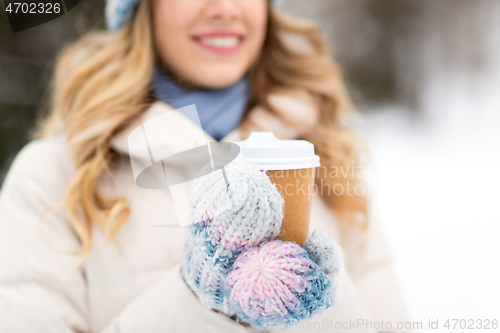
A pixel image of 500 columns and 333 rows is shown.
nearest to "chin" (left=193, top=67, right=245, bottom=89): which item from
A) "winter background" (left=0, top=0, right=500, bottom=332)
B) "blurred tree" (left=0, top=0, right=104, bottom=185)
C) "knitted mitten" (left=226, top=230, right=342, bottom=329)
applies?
"winter background" (left=0, top=0, right=500, bottom=332)

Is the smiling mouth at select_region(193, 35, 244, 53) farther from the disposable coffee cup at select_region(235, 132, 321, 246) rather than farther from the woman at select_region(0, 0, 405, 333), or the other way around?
the disposable coffee cup at select_region(235, 132, 321, 246)

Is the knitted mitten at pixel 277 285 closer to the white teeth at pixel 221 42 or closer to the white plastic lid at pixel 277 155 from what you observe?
the white plastic lid at pixel 277 155

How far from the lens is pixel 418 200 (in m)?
1.31

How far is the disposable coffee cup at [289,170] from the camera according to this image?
0.41 metres

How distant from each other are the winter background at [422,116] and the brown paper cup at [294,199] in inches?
20.8

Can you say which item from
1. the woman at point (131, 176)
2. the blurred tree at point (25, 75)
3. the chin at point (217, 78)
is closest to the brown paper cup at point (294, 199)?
the woman at point (131, 176)

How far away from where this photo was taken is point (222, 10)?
0.73m

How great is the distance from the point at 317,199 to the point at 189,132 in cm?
35

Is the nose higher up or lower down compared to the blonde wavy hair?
higher up

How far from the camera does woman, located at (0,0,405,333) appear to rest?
25.2 inches

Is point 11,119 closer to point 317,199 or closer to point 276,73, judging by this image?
point 276,73

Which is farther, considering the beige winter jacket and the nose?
the nose

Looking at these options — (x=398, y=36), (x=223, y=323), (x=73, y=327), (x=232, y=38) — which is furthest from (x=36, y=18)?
(x=398, y=36)

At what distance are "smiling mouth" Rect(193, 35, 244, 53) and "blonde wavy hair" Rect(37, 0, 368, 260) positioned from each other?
0.45 ft
